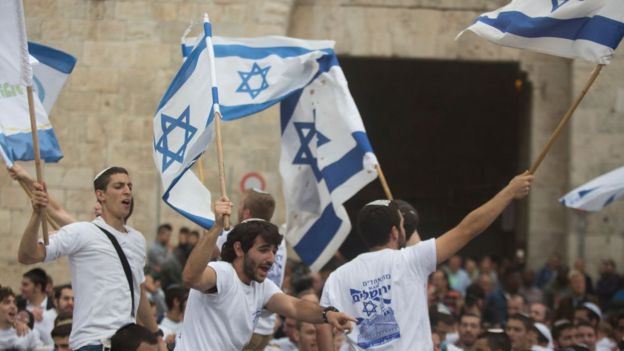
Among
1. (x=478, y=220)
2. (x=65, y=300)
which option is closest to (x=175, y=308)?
(x=65, y=300)

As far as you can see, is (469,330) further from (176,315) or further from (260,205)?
(260,205)

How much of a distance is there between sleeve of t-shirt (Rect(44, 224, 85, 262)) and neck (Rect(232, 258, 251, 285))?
3.32ft

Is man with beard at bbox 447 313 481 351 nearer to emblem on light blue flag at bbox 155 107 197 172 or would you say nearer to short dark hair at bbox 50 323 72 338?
emblem on light blue flag at bbox 155 107 197 172

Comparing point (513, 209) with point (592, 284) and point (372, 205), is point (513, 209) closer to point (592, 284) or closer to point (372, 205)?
point (592, 284)

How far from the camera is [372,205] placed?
8.84 m

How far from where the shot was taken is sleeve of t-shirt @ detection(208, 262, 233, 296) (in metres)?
8.63

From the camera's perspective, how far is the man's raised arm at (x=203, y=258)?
8328 millimetres

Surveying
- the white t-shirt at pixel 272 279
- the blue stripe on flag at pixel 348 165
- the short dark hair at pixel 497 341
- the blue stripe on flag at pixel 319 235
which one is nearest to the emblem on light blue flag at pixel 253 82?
the blue stripe on flag at pixel 348 165

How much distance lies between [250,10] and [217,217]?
499 inches

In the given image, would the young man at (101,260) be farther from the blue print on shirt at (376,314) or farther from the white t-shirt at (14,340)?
the white t-shirt at (14,340)

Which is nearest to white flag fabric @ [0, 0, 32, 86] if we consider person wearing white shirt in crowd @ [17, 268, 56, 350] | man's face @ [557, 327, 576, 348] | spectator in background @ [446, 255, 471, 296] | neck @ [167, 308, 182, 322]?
neck @ [167, 308, 182, 322]

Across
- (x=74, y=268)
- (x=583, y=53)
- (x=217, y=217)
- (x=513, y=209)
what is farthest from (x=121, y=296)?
(x=513, y=209)

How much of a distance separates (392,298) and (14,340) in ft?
16.0

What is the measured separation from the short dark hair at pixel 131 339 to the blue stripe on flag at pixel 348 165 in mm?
4095
